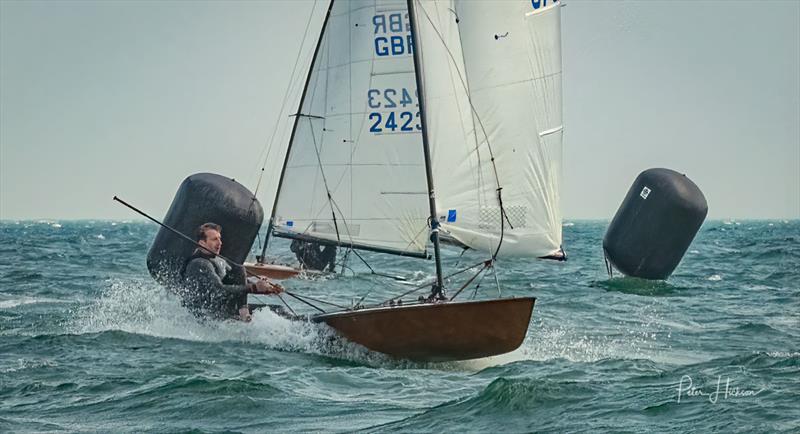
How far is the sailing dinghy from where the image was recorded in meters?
13.5

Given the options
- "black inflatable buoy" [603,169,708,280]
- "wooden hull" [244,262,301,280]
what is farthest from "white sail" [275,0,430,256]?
"black inflatable buoy" [603,169,708,280]

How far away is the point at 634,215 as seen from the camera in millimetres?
25531

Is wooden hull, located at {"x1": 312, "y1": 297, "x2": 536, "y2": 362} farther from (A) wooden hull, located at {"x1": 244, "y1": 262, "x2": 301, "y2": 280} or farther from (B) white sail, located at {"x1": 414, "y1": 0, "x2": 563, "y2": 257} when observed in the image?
(A) wooden hull, located at {"x1": 244, "y1": 262, "x2": 301, "y2": 280}

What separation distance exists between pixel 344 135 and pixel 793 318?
8.78 meters

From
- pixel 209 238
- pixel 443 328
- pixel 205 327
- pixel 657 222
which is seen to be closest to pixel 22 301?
pixel 205 327

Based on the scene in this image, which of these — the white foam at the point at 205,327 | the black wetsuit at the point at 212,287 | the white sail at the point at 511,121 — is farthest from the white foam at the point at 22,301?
the white sail at the point at 511,121

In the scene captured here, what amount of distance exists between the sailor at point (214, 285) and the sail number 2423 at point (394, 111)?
2912 millimetres

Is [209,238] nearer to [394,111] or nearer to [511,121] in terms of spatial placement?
[394,111]

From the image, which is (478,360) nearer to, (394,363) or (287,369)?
(394,363)

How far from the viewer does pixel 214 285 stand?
14.0 m

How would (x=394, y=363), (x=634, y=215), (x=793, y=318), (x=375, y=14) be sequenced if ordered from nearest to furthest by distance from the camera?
(x=394, y=363)
(x=375, y=14)
(x=793, y=318)
(x=634, y=215)

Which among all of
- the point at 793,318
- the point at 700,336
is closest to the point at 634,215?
the point at 793,318

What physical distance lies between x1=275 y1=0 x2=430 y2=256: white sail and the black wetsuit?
102 inches

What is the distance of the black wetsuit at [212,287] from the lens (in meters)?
14.0
